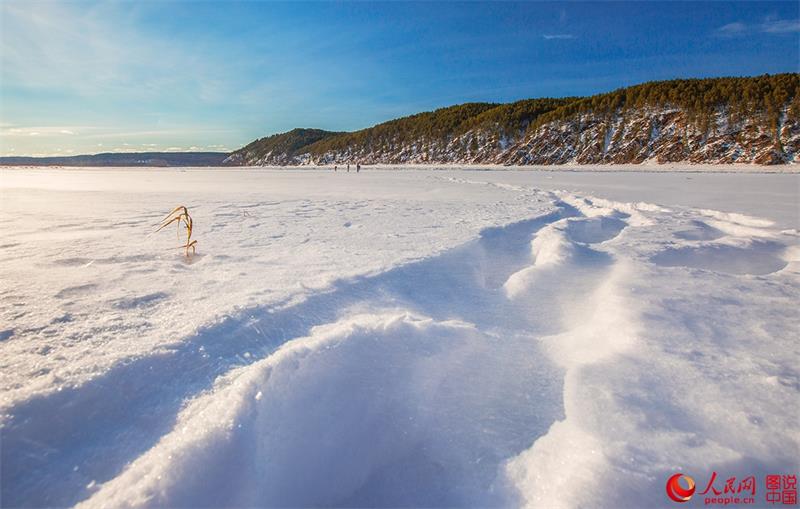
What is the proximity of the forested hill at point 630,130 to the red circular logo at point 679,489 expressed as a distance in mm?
41985

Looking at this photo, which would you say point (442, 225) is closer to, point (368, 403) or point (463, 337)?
point (463, 337)

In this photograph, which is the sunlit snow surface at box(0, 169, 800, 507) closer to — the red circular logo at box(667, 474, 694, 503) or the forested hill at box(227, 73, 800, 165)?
the red circular logo at box(667, 474, 694, 503)

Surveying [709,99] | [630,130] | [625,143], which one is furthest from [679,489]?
[709,99]

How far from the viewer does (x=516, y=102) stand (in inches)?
2707

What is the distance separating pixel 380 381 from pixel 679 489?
110 cm

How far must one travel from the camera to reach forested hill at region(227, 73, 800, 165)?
34688mm

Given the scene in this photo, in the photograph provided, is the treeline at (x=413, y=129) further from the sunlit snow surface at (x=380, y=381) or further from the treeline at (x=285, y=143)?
the sunlit snow surface at (x=380, y=381)

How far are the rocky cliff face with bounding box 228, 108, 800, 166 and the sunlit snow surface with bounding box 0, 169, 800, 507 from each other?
40.8 m

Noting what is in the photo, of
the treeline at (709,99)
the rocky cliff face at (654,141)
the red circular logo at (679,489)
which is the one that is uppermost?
the treeline at (709,99)

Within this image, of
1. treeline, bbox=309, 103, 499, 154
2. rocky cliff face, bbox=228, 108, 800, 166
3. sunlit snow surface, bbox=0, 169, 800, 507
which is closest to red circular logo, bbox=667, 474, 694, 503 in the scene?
sunlit snow surface, bbox=0, 169, 800, 507

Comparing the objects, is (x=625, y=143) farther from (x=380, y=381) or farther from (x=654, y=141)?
(x=380, y=381)

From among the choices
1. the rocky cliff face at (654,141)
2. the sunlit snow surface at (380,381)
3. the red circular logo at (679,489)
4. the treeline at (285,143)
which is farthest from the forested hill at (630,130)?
the red circular logo at (679,489)

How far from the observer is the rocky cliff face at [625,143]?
33.4 meters

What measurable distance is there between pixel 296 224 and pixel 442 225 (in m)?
2.04
